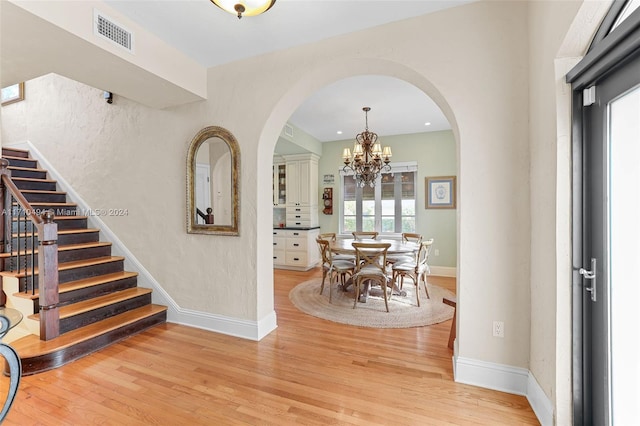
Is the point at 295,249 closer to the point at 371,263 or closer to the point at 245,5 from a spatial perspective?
the point at 371,263

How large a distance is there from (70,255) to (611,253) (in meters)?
4.68

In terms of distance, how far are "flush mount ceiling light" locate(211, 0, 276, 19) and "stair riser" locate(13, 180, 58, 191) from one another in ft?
13.6

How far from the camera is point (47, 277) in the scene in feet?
7.64

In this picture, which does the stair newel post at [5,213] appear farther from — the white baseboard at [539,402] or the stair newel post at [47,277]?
the white baseboard at [539,402]

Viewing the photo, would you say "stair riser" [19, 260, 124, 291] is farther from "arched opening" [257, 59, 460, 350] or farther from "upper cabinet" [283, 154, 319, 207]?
"upper cabinet" [283, 154, 319, 207]

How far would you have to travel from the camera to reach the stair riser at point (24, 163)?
13.4 ft

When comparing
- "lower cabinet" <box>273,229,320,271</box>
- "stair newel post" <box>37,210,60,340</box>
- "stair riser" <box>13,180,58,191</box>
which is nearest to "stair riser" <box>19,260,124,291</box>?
"stair newel post" <box>37,210,60,340</box>

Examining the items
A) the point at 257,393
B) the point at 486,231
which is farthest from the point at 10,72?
the point at 486,231

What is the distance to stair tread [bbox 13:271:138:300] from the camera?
8.39ft

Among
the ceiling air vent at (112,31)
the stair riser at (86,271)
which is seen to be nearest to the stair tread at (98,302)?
the stair riser at (86,271)

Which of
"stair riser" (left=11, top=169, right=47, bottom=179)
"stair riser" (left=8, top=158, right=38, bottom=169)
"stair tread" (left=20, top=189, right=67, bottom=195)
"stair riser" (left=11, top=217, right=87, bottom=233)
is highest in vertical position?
"stair riser" (left=8, top=158, right=38, bottom=169)

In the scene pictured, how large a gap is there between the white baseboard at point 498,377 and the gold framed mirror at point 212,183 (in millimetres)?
2272

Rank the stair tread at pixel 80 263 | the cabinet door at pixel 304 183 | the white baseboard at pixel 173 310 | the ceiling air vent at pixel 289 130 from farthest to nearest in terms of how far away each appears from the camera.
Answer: the cabinet door at pixel 304 183 < the ceiling air vent at pixel 289 130 < the white baseboard at pixel 173 310 < the stair tread at pixel 80 263

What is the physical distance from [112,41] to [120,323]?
8.26 ft
